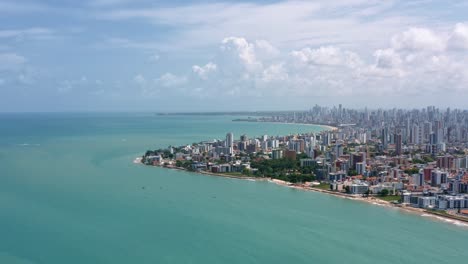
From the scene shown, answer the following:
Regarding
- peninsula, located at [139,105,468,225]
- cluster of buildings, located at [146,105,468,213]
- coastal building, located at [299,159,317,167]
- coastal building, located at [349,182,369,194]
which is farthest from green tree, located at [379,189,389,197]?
coastal building, located at [299,159,317,167]

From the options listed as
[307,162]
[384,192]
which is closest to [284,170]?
[307,162]

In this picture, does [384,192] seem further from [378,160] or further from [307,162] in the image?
[378,160]

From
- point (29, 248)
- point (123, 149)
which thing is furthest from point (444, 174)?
point (123, 149)

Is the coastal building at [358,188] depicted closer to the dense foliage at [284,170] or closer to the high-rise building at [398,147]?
the dense foliage at [284,170]

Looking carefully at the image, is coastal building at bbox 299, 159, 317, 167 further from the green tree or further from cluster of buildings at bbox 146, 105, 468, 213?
the green tree

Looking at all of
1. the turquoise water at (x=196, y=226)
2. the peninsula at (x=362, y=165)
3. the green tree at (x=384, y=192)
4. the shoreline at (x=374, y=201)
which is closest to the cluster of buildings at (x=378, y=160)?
the peninsula at (x=362, y=165)

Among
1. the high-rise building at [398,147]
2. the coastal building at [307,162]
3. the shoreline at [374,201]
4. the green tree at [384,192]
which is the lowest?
the shoreline at [374,201]

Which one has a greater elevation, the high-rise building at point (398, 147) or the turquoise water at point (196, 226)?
the high-rise building at point (398, 147)

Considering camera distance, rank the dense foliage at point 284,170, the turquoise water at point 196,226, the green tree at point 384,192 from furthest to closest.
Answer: the dense foliage at point 284,170 < the green tree at point 384,192 < the turquoise water at point 196,226

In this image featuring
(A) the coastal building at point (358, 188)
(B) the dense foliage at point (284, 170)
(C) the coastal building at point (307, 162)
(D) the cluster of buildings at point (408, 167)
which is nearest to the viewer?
(D) the cluster of buildings at point (408, 167)

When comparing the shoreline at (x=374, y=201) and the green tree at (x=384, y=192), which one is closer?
the shoreline at (x=374, y=201)
